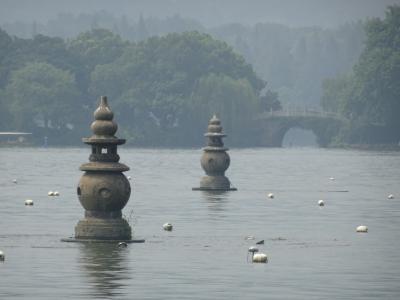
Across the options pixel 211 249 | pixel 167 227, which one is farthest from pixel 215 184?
pixel 211 249

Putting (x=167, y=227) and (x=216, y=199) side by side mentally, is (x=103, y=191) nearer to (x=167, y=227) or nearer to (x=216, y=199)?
(x=167, y=227)

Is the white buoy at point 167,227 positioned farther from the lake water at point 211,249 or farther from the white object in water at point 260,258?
the white object in water at point 260,258

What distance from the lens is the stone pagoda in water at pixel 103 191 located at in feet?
144

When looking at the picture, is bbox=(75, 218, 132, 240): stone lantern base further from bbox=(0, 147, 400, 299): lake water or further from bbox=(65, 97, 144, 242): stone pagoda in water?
bbox=(0, 147, 400, 299): lake water

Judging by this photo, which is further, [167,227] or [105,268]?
[167,227]

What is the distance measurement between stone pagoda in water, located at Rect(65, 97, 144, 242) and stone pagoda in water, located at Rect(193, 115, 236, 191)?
3363cm

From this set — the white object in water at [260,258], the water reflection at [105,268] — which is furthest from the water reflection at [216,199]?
the white object in water at [260,258]

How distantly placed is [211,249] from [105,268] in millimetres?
6331

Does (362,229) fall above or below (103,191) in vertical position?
below

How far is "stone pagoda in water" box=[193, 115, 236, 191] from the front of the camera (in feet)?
258

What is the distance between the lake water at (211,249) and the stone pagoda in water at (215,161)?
0.88m

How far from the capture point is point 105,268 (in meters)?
37.6

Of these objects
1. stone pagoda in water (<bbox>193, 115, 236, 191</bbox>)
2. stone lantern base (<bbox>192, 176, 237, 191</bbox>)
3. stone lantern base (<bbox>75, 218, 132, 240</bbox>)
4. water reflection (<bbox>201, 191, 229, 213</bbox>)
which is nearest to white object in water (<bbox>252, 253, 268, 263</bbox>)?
stone lantern base (<bbox>75, 218, 132, 240</bbox>)

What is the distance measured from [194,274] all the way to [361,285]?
3831mm
